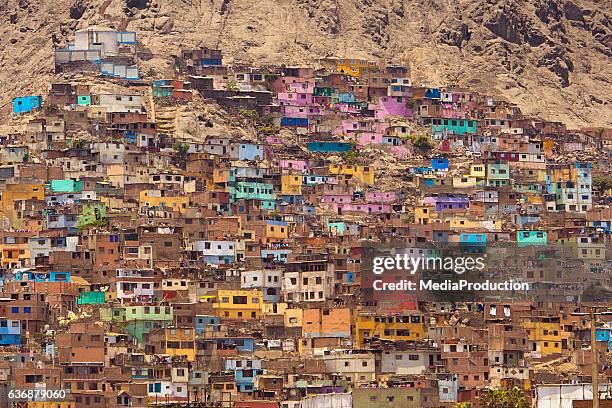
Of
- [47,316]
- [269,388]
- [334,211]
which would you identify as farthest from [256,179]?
[269,388]

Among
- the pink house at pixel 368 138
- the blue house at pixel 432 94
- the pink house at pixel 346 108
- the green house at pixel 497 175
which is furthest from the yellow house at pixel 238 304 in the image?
the blue house at pixel 432 94

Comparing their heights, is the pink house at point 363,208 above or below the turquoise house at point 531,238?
above

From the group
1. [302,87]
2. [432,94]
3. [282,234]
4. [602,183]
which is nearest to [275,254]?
[282,234]

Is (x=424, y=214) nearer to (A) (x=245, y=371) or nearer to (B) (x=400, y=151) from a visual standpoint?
(B) (x=400, y=151)

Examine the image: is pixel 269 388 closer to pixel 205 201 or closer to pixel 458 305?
pixel 458 305

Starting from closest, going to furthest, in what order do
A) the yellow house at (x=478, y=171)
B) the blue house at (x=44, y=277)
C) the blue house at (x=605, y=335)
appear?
the blue house at (x=605, y=335), the blue house at (x=44, y=277), the yellow house at (x=478, y=171)

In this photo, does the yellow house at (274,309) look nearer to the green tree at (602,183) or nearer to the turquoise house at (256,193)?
the turquoise house at (256,193)

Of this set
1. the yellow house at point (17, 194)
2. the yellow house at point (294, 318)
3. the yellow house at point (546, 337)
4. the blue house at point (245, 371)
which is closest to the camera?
the blue house at point (245, 371)
